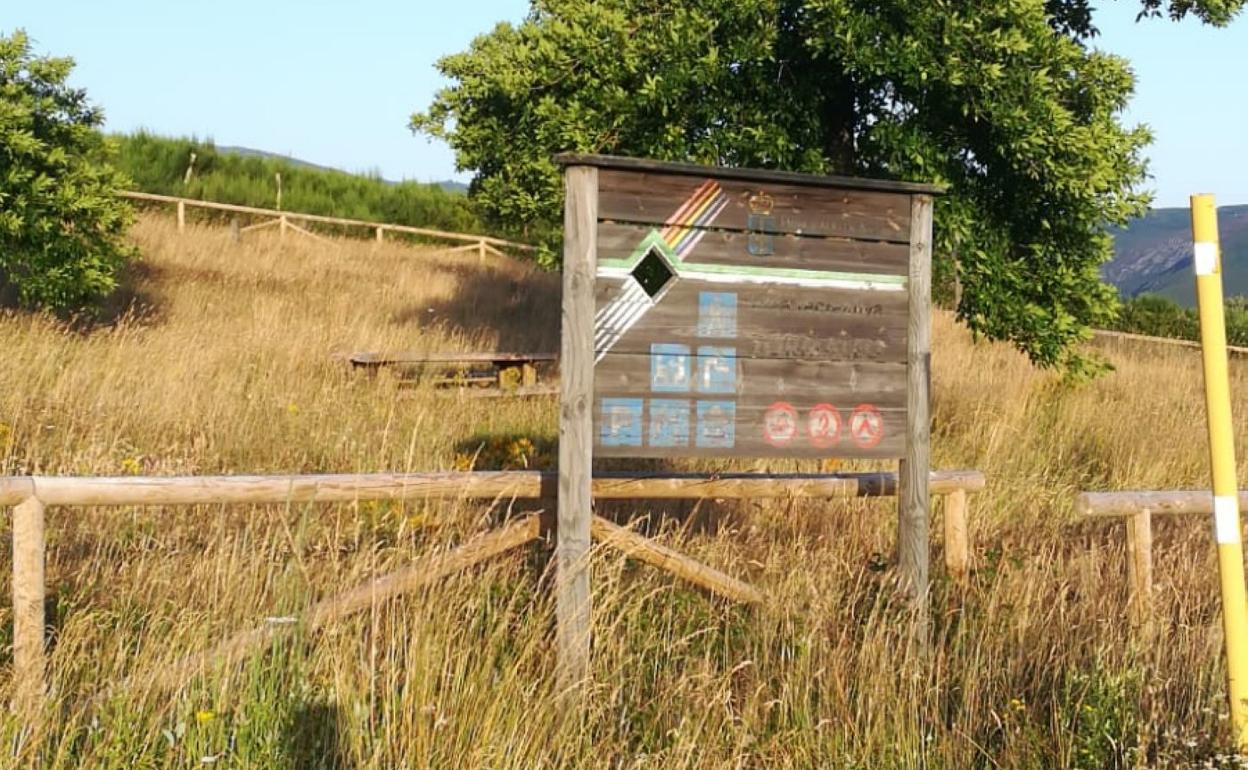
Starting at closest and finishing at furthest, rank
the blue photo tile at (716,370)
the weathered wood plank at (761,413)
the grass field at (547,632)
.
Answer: the grass field at (547,632) < the weathered wood plank at (761,413) < the blue photo tile at (716,370)

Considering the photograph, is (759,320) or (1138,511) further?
(1138,511)

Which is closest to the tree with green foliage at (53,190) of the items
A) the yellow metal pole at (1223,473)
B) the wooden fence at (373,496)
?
the wooden fence at (373,496)

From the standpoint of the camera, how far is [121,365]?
1038 centimetres

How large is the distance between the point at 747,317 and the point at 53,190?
452 inches

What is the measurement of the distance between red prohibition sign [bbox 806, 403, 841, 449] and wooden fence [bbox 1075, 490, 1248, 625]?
4.76 feet

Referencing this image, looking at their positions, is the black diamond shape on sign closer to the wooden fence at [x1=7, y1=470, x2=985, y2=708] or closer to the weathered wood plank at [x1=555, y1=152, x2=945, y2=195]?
the weathered wood plank at [x1=555, y1=152, x2=945, y2=195]

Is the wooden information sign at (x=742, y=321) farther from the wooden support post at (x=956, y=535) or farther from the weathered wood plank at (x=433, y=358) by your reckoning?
the weathered wood plank at (x=433, y=358)

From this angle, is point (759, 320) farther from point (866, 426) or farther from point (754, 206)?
point (866, 426)

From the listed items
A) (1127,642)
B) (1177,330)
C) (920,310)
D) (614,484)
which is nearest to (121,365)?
(614,484)

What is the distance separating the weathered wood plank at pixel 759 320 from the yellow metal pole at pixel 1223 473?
142 cm

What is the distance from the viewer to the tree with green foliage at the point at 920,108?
9414mm

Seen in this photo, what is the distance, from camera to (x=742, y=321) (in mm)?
5168

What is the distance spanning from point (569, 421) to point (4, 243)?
11059mm

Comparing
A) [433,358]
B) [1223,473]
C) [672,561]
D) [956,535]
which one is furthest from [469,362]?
[1223,473]
